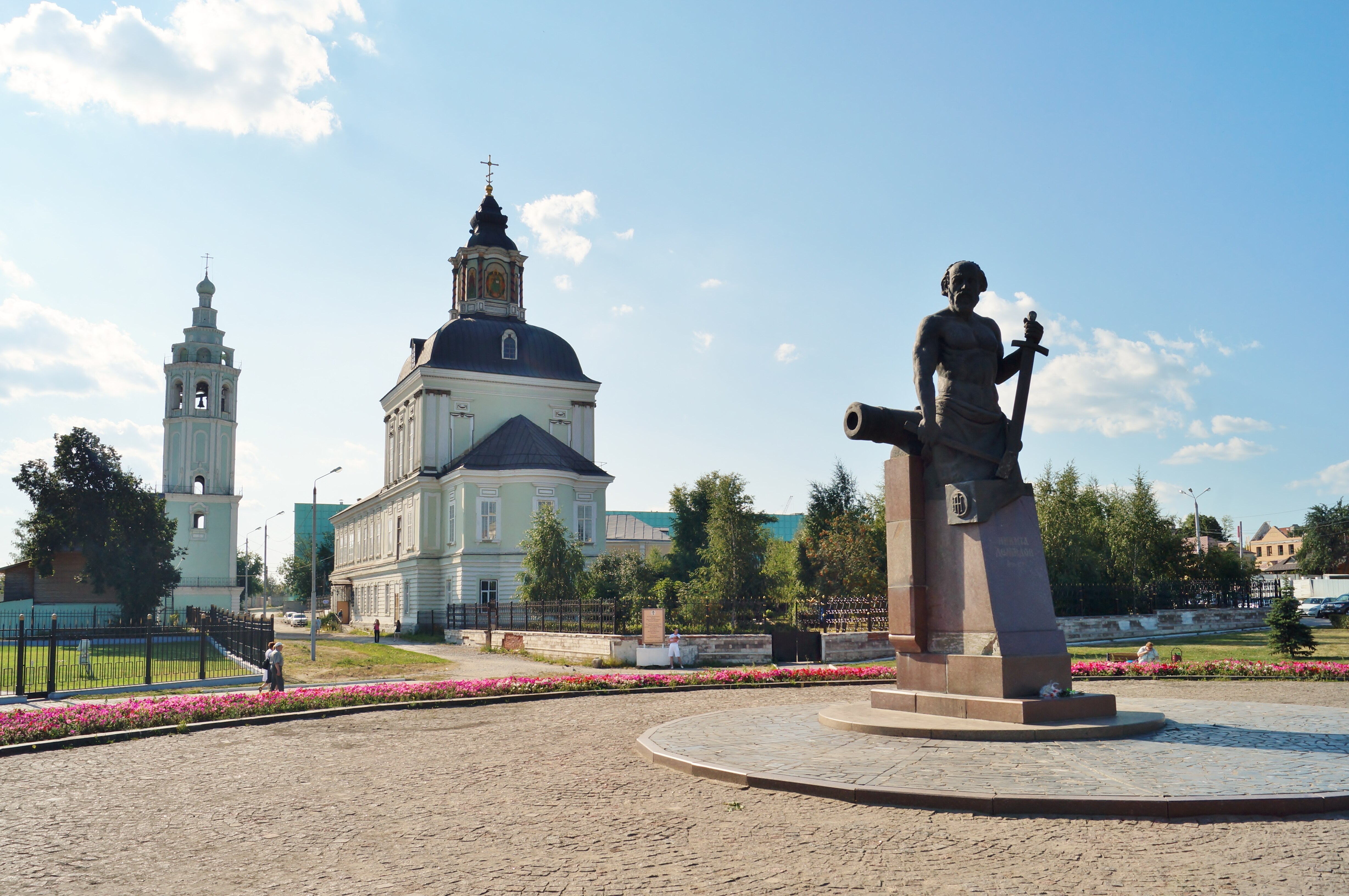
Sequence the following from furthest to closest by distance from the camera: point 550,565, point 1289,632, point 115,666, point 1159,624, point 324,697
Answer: point 550,565
point 1159,624
point 115,666
point 1289,632
point 324,697

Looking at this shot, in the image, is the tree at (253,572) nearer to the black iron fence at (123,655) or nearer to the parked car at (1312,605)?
the black iron fence at (123,655)

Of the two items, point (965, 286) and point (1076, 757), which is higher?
point (965, 286)

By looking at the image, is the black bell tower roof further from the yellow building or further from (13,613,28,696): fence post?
the yellow building

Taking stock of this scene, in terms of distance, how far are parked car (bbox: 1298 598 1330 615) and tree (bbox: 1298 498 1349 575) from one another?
2171 centimetres

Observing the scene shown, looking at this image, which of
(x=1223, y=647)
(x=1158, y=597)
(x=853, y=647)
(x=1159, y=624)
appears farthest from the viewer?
(x=1158, y=597)

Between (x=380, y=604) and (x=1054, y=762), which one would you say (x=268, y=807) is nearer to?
(x=1054, y=762)

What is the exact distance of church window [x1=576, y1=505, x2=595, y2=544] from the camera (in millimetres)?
52844

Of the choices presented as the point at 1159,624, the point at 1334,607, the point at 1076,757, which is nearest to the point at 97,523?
the point at 1159,624

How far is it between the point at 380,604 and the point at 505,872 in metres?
61.1

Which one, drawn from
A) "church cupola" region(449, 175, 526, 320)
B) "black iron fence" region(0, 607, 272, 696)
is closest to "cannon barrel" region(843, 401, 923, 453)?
"black iron fence" region(0, 607, 272, 696)

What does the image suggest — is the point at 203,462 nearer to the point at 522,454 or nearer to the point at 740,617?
the point at 522,454

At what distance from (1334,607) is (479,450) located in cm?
4329

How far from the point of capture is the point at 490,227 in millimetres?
Result: 65562

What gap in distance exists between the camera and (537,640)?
33812mm
